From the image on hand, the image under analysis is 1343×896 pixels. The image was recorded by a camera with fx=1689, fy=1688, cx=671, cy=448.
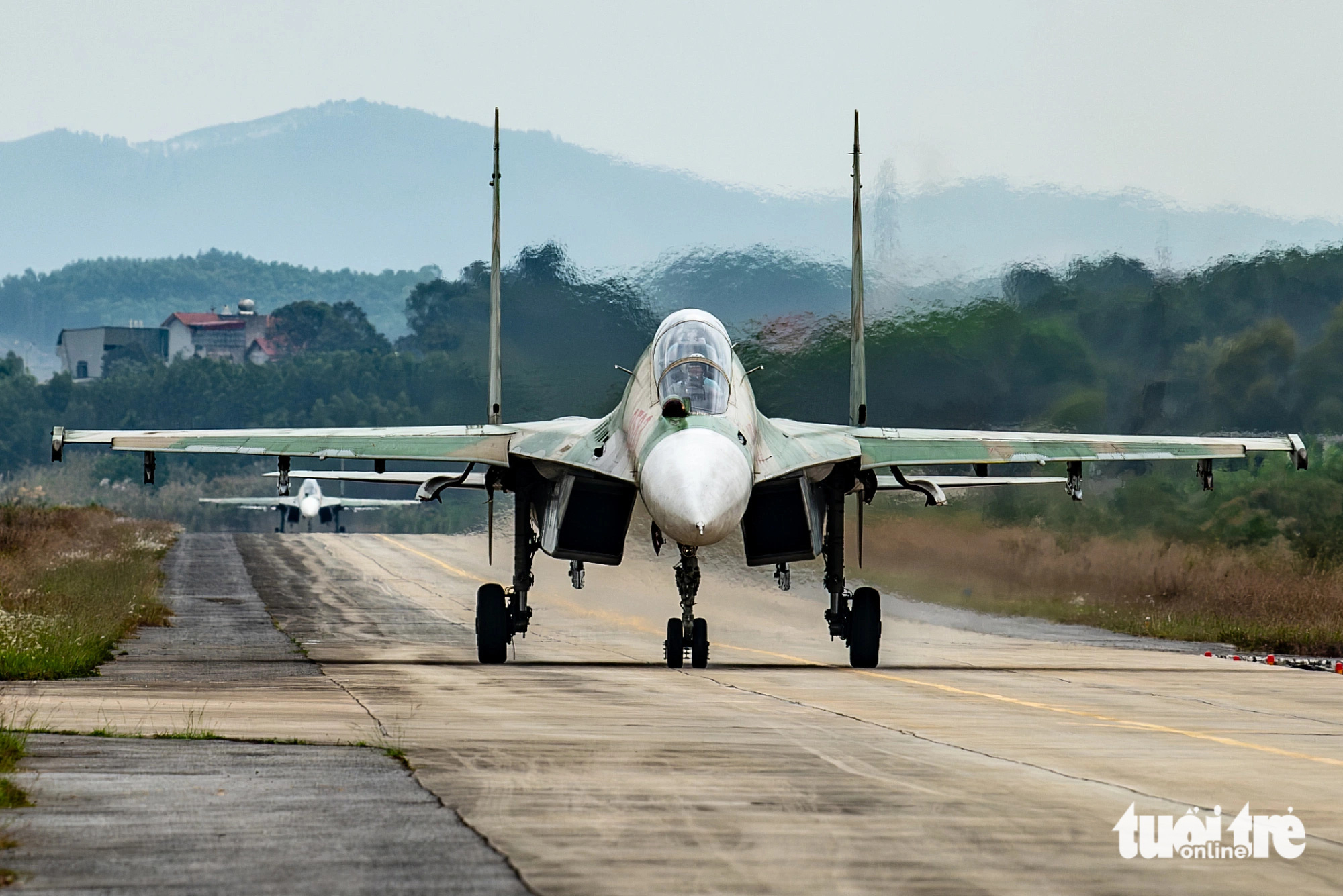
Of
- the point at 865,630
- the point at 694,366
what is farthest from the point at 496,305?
the point at 865,630

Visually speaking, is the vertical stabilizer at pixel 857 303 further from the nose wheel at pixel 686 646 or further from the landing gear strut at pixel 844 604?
the nose wheel at pixel 686 646

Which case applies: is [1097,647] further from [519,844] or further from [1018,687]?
[519,844]

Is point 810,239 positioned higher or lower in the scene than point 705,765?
higher

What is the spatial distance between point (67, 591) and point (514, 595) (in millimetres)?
10013

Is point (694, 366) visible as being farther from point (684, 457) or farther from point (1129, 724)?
point (1129, 724)

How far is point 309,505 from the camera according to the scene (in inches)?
3159

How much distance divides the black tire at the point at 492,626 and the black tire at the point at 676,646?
2.01 m

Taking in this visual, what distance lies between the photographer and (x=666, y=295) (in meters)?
29.5

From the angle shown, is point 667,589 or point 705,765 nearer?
point 705,765

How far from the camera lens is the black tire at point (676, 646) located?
59.5 feet

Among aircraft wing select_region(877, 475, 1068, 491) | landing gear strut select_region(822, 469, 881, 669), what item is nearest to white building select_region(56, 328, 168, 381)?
aircraft wing select_region(877, 475, 1068, 491)

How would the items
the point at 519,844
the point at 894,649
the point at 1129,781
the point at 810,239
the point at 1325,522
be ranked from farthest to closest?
the point at 810,239 → the point at 1325,522 → the point at 894,649 → the point at 1129,781 → the point at 519,844

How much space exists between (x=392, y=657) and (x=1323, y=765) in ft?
38.0

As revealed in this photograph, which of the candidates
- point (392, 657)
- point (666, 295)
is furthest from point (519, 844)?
point (666, 295)
